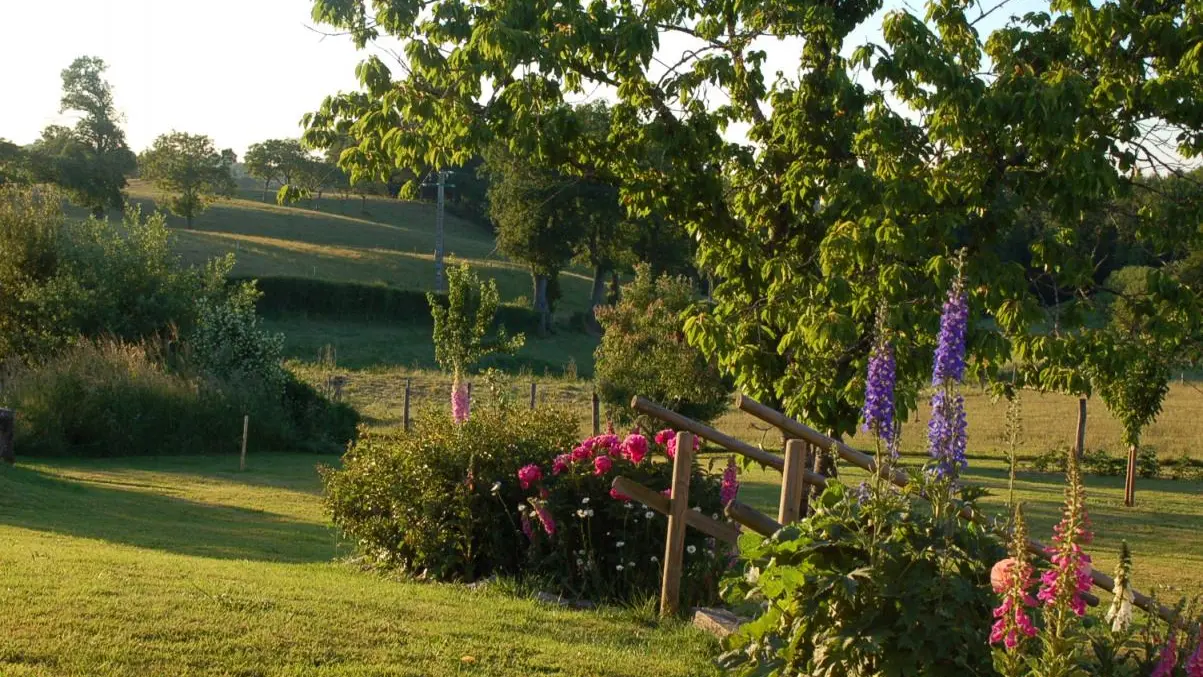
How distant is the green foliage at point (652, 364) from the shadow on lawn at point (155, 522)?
15.4 m

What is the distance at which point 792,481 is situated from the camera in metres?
7.75

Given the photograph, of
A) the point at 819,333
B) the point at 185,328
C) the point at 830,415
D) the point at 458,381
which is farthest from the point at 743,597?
the point at 185,328

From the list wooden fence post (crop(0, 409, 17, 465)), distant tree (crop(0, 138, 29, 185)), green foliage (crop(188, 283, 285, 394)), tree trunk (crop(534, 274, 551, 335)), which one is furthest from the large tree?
distant tree (crop(0, 138, 29, 185))

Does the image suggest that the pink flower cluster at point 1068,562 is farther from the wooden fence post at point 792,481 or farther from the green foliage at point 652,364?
the green foliage at point 652,364

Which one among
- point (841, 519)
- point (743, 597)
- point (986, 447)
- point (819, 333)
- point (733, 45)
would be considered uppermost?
point (733, 45)

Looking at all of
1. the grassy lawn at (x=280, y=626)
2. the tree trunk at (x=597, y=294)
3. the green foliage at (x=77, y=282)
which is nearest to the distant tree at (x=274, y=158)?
the tree trunk at (x=597, y=294)

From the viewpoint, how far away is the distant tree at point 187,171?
9212cm

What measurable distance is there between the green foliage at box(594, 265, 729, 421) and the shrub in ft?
74.7

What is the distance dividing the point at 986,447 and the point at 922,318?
3054 centimetres

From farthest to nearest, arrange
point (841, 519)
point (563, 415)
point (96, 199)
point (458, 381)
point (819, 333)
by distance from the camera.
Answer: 1. point (96, 199)
2. point (458, 381)
3. point (563, 415)
4. point (819, 333)
5. point (841, 519)

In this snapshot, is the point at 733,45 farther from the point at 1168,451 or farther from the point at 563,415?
the point at 1168,451

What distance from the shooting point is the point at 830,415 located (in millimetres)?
9992

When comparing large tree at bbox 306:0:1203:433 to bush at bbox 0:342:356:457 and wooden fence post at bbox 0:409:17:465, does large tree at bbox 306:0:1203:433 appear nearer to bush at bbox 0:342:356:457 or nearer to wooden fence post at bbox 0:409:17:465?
wooden fence post at bbox 0:409:17:465

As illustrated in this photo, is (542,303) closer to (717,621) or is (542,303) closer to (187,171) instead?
(187,171)
